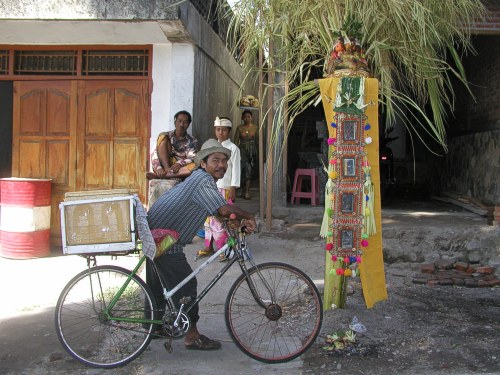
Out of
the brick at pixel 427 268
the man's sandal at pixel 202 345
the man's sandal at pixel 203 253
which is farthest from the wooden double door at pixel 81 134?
the brick at pixel 427 268

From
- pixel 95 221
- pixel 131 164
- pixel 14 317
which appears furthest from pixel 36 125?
pixel 95 221

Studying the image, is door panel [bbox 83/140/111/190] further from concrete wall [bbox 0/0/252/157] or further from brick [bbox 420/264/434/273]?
brick [bbox 420/264/434/273]

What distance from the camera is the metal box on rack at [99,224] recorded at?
3734mm

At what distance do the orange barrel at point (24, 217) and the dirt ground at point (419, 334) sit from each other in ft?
14.6

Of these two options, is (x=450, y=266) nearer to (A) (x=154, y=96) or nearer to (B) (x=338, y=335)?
(B) (x=338, y=335)

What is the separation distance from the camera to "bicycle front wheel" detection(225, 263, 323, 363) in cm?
393

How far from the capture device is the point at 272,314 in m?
3.98

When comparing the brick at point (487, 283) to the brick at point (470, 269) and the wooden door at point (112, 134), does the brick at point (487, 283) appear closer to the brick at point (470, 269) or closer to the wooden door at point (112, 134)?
the brick at point (470, 269)

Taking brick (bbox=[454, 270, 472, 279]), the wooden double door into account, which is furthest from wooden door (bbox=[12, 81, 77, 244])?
brick (bbox=[454, 270, 472, 279])

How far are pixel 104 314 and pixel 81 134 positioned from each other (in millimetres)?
4292

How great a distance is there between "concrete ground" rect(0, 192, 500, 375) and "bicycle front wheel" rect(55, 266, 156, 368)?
0.12 metres

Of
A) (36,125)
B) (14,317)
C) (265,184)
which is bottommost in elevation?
(14,317)

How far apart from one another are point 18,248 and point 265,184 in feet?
12.1

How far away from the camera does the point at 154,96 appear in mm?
7305
